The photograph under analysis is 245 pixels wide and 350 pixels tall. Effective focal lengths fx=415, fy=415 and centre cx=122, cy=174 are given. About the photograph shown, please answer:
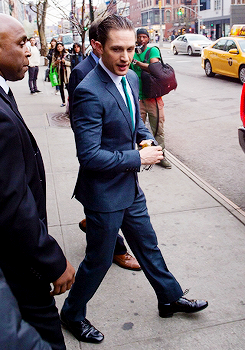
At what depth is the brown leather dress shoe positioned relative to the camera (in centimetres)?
363

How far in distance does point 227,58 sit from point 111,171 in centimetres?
1465

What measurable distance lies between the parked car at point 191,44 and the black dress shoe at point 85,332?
2889cm

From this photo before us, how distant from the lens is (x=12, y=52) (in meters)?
1.98

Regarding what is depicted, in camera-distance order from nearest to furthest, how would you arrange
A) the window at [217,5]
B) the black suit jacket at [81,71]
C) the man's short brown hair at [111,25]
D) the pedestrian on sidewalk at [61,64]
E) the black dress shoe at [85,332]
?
the man's short brown hair at [111,25], the black dress shoe at [85,332], the black suit jacket at [81,71], the pedestrian on sidewalk at [61,64], the window at [217,5]

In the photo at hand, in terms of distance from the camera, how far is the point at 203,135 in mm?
8469

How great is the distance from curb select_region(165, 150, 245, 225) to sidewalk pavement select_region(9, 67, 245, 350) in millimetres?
13

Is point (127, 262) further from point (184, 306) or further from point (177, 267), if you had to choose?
point (184, 306)

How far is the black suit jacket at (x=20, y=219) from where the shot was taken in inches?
58.2

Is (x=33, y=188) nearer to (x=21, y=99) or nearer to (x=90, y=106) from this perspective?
(x=90, y=106)

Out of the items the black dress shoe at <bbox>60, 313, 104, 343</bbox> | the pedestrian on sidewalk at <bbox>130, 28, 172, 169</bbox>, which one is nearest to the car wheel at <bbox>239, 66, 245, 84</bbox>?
the pedestrian on sidewalk at <bbox>130, 28, 172, 169</bbox>

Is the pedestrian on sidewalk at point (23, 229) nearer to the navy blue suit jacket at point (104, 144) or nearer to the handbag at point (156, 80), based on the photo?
the navy blue suit jacket at point (104, 144)

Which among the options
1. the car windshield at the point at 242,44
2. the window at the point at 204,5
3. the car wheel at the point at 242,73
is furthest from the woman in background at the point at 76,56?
the window at the point at 204,5

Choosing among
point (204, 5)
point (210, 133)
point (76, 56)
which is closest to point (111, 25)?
point (210, 133)

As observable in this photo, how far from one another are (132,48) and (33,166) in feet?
3.44
